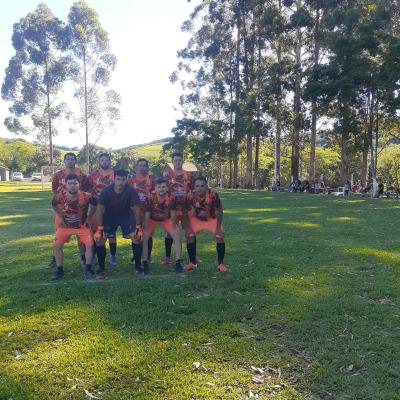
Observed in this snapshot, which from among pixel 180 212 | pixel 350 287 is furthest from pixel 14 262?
pixel 350 287

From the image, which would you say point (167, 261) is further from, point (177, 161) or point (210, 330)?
point (210, 330)

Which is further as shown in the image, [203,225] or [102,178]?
[102,178]

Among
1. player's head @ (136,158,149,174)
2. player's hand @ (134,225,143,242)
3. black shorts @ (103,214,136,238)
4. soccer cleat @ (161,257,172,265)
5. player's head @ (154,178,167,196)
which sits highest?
player's head @ (136,158,149,174)

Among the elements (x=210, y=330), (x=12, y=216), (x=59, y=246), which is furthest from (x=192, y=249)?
(x=12, y=216)

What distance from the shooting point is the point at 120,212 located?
681 centimetres

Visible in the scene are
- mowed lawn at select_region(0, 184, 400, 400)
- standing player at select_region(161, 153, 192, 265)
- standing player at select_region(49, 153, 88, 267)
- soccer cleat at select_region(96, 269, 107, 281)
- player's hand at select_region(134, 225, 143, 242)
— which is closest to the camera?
mowed lawn at select_region(0, 184, 400, 400)

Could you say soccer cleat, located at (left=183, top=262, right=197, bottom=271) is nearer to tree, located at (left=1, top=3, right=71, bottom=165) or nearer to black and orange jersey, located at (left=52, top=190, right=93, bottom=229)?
black and orange jersey, located at (left=52, top=190, right=93, bottom=229)

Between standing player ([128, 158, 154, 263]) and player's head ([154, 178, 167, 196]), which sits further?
standing player ([128, 158, 154, 263])

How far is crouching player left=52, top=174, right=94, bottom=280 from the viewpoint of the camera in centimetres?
656

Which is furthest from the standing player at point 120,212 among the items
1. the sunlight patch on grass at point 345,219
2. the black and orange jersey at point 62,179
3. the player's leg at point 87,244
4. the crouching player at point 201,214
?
the sunlight patch on grass at point 345,219

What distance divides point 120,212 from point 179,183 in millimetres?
1405

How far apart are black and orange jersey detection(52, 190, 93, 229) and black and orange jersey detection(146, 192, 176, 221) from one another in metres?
1.03

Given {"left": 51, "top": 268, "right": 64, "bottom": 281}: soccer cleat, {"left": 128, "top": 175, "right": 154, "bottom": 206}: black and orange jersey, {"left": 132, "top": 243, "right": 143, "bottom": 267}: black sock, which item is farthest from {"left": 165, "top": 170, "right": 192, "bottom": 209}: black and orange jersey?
{"left": 51, "top": 268, "right": 64, "bottom": 281}: soccer cleat

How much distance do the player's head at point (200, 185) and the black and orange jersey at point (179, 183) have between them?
0.56m
